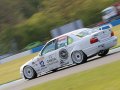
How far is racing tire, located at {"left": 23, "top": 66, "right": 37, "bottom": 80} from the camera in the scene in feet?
53.8

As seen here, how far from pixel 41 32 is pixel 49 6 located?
9047 mm

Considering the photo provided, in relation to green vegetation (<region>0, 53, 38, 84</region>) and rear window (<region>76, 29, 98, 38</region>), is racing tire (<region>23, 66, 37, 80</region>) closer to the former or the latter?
green vegetation (<region>0, 53, 38, 84</region>)

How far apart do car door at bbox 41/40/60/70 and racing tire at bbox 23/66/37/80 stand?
26.9 inches

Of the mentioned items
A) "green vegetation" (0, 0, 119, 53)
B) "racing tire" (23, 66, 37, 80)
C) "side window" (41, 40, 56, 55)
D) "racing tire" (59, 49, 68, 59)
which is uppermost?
"green vegetation" (0, 0, 119, 53)

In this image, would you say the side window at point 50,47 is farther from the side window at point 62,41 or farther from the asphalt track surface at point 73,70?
the asphalt track surface at point 73,70

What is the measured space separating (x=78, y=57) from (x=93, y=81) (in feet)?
16.2

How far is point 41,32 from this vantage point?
6150cm

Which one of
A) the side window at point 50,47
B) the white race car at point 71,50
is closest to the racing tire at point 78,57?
the white race car at point 71,50

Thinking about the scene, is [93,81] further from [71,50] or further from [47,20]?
[47,20]

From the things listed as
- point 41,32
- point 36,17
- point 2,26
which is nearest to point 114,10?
point 41,32

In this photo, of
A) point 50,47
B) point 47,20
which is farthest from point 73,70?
point 47,20

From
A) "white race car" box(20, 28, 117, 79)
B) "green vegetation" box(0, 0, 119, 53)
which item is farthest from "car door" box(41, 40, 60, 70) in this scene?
"green vegetation" box(0, 0, 119, 53)

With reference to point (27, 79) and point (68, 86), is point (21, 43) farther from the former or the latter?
point (68, 86)

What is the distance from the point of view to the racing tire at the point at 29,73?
16.4m
